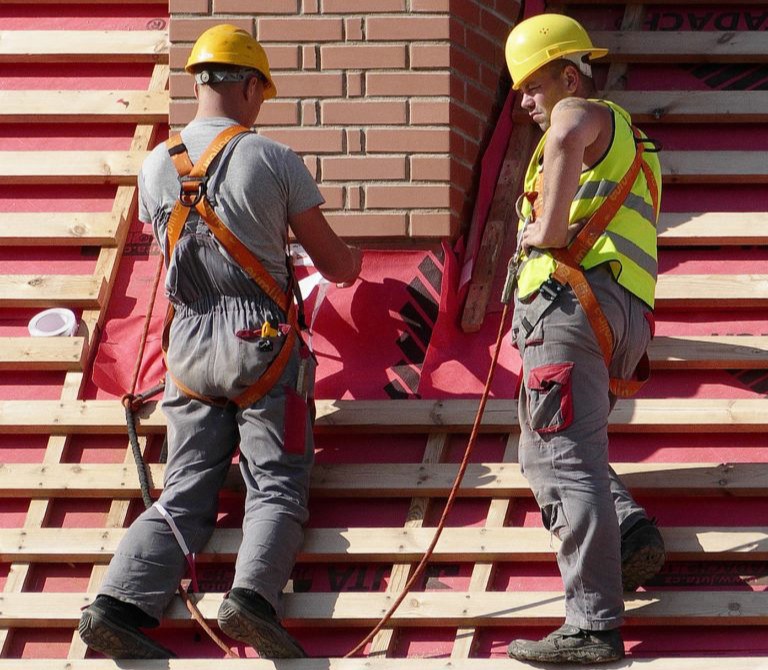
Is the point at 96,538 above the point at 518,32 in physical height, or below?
below

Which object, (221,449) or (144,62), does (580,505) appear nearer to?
(221,449)

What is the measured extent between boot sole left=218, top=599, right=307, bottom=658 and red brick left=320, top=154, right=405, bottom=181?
6.62 ft

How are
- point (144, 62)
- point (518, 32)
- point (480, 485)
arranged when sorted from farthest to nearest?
point (144, 62) → point (480, 485) → point (518, 32)

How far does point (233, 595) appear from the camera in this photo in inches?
186

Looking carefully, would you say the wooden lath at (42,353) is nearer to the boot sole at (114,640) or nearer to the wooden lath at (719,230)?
the boot sole at (114,640)

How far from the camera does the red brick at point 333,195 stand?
6.05m

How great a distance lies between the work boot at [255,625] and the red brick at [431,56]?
240 cm

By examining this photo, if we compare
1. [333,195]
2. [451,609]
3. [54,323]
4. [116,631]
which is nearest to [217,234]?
[333,195]

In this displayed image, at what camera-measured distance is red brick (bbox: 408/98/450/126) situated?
607 centimetres

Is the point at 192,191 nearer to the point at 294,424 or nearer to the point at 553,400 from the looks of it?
the point at 294,424

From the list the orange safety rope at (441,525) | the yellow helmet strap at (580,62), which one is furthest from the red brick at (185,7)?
the orange safety rope at (441,525)

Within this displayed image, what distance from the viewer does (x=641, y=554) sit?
16.0 ft

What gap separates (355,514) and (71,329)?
1.37 m

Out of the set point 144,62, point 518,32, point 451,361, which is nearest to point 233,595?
point 451,361
